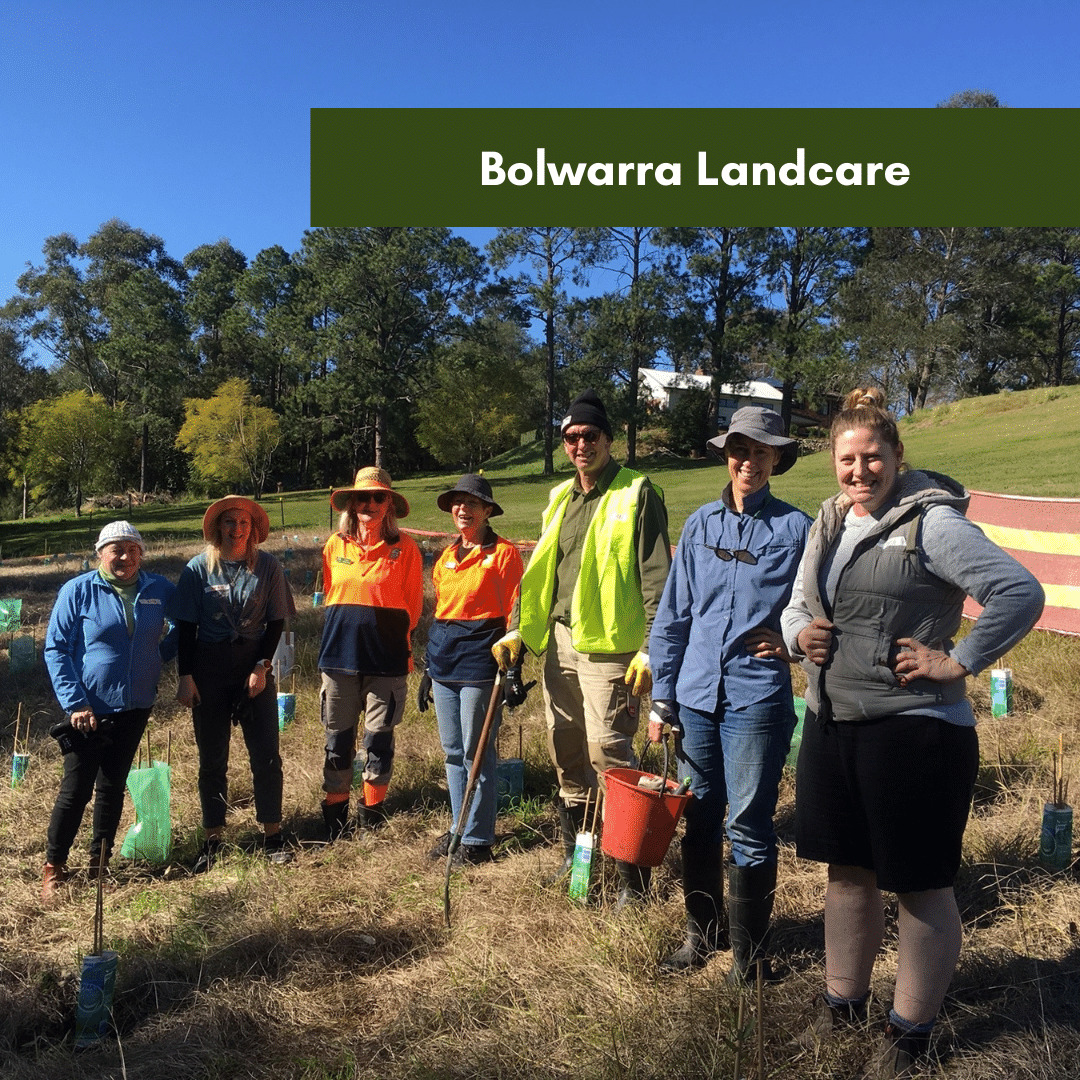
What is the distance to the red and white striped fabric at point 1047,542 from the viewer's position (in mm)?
7340

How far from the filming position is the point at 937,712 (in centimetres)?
226

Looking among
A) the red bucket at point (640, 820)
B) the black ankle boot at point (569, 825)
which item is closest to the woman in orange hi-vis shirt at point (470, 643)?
the black ankle boot at point (569, 825)

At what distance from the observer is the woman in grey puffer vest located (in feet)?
7.26

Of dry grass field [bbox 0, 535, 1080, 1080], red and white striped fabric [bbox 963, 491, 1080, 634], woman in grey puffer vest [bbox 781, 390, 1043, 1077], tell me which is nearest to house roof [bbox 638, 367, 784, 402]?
red and white striped fabric [bbox 963, 491, 1080, 634]

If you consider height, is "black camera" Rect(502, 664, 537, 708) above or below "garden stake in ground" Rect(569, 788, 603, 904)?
above

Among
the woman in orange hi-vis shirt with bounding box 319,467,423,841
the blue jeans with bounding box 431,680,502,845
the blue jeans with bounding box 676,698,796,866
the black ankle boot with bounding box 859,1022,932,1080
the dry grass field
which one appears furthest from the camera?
the woman in orange hi-vis shirt with bounding box 319,467,423,841

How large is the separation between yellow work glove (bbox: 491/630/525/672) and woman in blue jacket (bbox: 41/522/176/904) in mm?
1635

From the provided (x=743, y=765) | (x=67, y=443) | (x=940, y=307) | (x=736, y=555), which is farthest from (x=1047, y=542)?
(x=67, y=443)

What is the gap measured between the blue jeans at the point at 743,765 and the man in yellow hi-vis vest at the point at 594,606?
0.46m

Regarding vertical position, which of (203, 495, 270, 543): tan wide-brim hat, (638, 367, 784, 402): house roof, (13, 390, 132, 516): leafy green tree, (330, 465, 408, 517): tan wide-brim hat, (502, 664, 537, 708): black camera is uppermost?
(638, 367, 784, 402): house roof

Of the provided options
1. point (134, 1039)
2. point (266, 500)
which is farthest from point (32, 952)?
point (266, 500)

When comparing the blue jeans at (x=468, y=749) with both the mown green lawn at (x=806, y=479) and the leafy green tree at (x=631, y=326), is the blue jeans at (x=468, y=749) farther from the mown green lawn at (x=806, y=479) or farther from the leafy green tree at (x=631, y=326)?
the leafy green tree at (x=631, y=326)

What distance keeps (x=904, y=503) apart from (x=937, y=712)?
538mm

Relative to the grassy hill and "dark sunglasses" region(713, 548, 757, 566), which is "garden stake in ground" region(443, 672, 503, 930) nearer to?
the grassy hill
